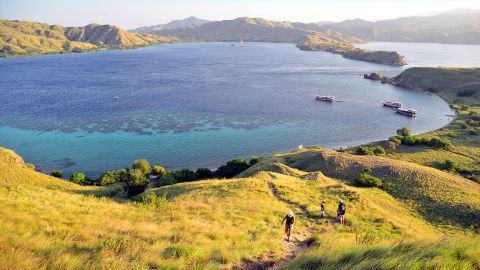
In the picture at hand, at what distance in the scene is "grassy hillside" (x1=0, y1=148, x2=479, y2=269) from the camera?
11.3 metres

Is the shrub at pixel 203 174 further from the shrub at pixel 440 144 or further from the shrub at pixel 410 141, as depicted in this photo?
the shrub at pixel 440 144

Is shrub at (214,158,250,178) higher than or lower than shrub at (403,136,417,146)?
lower

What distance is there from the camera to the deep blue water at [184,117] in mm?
72812

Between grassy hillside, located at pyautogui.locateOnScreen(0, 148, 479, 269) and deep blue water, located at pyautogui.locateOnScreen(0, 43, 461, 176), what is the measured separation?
3826cm

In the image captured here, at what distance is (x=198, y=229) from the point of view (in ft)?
57.7

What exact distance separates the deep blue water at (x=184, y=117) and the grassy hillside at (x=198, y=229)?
38265mm

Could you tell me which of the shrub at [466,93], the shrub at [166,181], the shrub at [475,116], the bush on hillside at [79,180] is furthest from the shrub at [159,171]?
the shrub at [466,93]

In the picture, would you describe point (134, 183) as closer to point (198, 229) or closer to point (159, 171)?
point (159, 171)

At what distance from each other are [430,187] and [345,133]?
5025 centimetres

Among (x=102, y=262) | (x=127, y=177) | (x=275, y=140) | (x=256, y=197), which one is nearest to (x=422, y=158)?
(x=275, y=140)

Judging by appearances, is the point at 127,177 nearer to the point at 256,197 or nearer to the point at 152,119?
the point at 256,197

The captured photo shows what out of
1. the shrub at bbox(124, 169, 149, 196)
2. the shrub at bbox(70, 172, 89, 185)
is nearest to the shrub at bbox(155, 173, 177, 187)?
the shrub at bbox(124, 169, 149, 196)

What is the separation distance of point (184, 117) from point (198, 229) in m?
83.4

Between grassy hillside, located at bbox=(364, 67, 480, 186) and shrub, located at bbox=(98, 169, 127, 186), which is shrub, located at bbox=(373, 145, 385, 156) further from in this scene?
shrub, located at bbox=(98, 169, 127, 186)
